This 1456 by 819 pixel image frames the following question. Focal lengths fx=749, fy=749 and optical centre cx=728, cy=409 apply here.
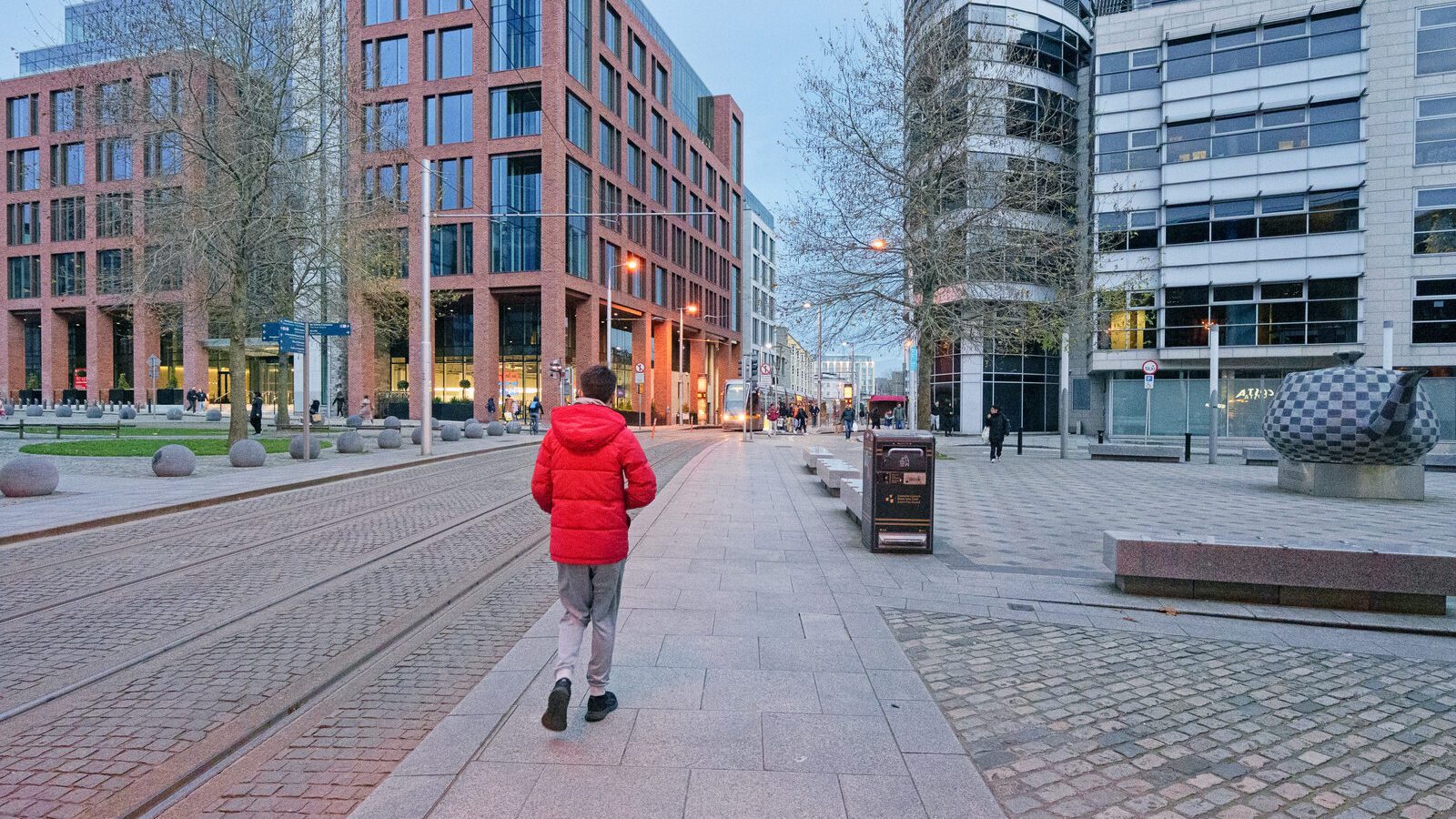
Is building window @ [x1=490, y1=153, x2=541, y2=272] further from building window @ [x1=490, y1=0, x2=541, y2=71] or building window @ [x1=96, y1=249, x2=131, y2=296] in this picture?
building window @ [x1=96, y1=249, x2=131, y2=296]

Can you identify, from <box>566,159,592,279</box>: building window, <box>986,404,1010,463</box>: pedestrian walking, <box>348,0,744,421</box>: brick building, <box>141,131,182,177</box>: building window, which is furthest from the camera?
<box>566,159,592,279</box>: building window

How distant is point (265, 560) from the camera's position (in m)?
7.29

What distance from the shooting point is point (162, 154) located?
795 inches

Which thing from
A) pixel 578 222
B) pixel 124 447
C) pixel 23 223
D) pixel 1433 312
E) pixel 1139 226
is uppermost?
pixel 23 223

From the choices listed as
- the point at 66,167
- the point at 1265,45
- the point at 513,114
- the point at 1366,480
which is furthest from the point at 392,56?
the point at 1366,480

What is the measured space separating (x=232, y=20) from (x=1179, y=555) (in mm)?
21827

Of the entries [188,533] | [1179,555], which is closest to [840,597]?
[1179,555]

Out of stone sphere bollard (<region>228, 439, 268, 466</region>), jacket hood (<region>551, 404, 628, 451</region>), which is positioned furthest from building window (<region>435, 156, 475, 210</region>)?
jacket hood (<region>551, 404, 628, 451</region>)

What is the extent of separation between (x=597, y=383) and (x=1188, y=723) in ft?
11.1

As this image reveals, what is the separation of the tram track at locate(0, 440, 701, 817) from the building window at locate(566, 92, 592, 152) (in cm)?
3702

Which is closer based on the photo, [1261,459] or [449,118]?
[1261,459]

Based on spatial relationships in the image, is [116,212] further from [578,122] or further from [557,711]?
[578,122]

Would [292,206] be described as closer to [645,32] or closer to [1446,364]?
[645,32]

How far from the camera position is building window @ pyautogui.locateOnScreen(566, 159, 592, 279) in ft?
133
